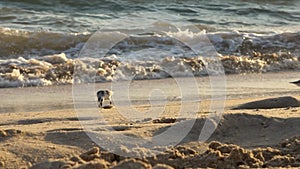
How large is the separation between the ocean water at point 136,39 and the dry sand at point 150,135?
5.38 ft

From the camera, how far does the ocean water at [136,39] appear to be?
7.19 meters

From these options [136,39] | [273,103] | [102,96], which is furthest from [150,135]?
[136,39]

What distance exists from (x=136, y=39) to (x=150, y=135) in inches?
201

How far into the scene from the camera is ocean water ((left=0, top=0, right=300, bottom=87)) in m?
7.19

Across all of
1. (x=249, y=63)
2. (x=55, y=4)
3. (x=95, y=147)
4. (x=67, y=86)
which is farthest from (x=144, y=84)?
(x=55, y=4)

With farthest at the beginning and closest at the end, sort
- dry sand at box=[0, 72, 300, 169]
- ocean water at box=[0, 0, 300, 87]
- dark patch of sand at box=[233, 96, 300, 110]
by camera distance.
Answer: ocean water at box=[0, 0, 300, 87] → dark patch of sand at box=[233, 96, 300, 110] → dry sand at box=[0, 72, 300, 169]

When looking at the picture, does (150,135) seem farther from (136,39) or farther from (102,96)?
(136,39)

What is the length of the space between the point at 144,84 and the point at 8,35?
9.89ft

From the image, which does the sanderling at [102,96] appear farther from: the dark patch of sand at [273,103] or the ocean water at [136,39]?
the ocean water at [136,39]

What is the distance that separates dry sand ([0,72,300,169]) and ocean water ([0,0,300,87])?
1641 millimetres

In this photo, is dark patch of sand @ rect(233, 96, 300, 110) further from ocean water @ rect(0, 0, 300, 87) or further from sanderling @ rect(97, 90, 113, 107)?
ocean water @ rect(0, 0, 300, 87)

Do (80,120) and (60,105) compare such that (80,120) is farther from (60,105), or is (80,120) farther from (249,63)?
(249,63)

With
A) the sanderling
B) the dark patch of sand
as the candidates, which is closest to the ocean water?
the sanderling

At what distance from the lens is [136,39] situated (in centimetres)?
882
